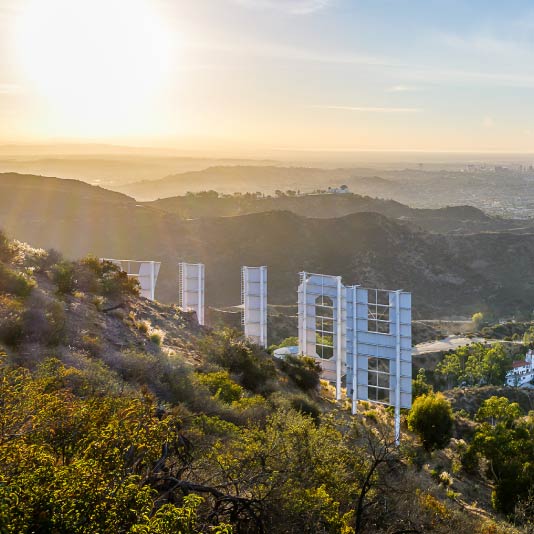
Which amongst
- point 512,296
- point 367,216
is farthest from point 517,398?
point 367,216

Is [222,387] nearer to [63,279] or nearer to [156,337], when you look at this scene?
[156,337]

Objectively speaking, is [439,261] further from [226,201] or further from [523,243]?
[226,201]

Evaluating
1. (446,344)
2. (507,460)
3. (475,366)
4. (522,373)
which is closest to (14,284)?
(507,460)

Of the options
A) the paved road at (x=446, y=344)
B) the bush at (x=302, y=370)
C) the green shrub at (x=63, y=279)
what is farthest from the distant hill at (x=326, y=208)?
the green shrub at (x=63, y=279)

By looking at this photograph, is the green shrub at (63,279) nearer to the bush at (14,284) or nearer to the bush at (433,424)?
the bush at (14,284)

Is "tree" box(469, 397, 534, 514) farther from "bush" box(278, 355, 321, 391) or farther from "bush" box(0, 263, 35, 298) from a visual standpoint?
"bush" box(0, 263, 35, 298)

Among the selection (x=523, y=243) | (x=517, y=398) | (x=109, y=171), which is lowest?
(x=517, y=398)

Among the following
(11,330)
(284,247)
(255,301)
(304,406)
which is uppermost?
(11,330)
